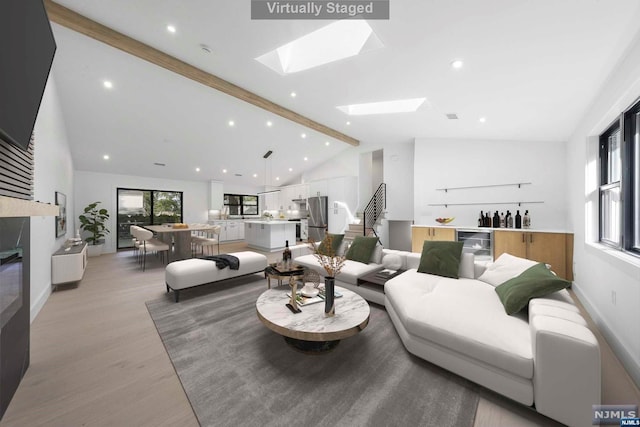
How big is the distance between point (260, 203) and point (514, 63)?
1000 cm

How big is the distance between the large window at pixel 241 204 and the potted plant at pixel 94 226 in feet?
13.1

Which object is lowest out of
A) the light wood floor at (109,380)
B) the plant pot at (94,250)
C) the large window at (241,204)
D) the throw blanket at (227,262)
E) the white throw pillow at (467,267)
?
the light wood floor at (109,380)

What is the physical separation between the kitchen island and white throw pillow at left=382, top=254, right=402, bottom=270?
Answer: 4.46m

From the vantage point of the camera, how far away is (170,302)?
3.19 metres

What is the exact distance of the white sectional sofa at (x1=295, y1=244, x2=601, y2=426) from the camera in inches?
50.8

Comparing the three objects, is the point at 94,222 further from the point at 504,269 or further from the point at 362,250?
the point at 504,269

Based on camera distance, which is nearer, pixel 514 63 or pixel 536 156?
pixel 514 63

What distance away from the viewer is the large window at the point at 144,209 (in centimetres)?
767

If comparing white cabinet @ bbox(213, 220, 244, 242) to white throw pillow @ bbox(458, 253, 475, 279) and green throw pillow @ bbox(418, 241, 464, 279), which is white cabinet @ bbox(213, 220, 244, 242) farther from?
white throw pillow @ bbox(458, 253, 475, 279)

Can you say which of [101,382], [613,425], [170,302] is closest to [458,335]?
[613,425]

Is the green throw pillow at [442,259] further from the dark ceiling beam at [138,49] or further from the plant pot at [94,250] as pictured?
the plant pot at [94,250]

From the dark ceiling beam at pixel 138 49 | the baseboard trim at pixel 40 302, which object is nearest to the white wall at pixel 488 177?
the dark ceiling beam at pixel 138 49

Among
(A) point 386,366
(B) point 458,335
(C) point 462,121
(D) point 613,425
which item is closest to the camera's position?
(D) point 613,425

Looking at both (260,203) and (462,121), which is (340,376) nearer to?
(462,121)
